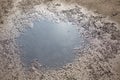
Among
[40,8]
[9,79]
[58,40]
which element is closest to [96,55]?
[58,40]

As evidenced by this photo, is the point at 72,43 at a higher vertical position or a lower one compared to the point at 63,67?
higher

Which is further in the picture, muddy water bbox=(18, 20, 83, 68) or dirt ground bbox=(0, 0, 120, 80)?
muddy water bbox=(18, 20, 83, 68)

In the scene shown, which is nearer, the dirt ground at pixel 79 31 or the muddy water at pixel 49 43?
the dirt ground at pixel 79 31

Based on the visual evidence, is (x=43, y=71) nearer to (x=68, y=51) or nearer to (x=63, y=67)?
(x=63, y=67)
